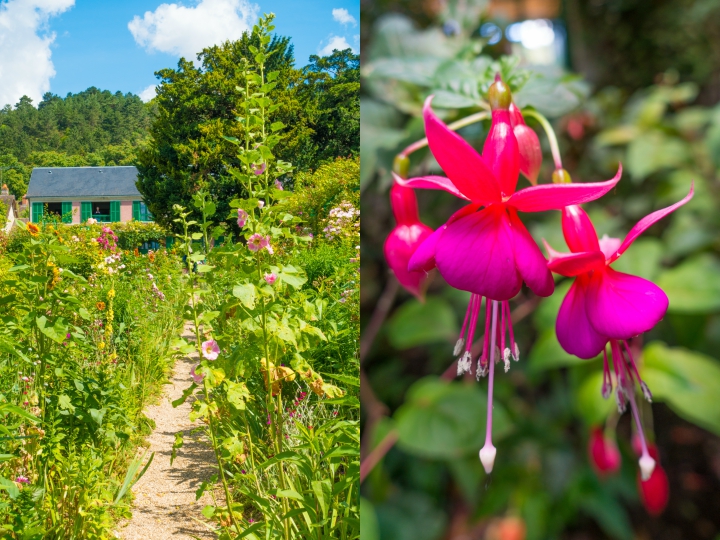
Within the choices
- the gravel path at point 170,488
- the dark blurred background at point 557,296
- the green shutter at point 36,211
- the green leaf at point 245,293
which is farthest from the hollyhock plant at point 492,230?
the green shutter at point 36,211

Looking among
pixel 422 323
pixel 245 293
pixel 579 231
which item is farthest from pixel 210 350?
pixel 579 231

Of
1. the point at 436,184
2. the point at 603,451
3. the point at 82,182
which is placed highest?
the point at 82,182

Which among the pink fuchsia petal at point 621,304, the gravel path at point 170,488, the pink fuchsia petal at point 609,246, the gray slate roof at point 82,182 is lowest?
the gravel path at point 170,488

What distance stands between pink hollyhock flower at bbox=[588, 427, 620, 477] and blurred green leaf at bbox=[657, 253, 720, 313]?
0.15 m

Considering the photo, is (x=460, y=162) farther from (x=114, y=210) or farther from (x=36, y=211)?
(x=114, y=210)

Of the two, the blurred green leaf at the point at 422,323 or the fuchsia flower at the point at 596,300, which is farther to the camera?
the blurred green leaf at the point at 422,323

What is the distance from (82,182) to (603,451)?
1696 millimetres

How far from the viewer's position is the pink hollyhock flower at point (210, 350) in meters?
1.08

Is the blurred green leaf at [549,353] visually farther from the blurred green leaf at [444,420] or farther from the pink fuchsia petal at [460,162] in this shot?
the pink fuchsia petal at [460,162]

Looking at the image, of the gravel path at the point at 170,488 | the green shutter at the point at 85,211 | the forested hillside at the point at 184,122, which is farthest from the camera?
the green shutter at the point at 85,211

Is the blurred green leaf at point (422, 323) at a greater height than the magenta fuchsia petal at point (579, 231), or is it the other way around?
the magenta fuchsia petal at point (579, 231)

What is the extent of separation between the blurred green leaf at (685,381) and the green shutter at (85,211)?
1.83 m

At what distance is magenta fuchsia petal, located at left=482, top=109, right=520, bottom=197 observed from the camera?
234mm

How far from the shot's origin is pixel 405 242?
0.30m
